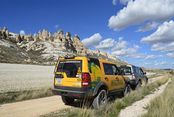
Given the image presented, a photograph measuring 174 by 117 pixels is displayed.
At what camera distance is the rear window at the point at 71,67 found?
32.6 feet

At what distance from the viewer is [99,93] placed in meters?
10.5

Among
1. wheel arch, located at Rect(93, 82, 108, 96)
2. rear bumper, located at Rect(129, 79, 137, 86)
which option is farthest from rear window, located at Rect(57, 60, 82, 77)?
rear bumper, located at Rect(129, 79, 137, 86)

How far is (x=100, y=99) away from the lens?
10.6 metres

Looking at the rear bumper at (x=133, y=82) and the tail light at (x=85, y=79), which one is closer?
the tail light at (x=85, y=79)

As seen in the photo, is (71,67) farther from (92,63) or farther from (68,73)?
(92,63)

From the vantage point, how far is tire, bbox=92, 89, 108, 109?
10.3 metres

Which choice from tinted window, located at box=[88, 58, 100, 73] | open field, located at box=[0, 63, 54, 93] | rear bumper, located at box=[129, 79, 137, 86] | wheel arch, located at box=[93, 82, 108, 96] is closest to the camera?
tinted window, located at box=[88, 58, 100, 73]

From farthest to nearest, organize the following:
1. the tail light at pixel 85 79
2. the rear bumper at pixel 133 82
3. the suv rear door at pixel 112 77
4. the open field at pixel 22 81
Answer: the open field at pixel 22 81 → the rear bumper at pixel 133 82 → the suv rear door at pixel 112 77 → the tail light at pixel 85 79

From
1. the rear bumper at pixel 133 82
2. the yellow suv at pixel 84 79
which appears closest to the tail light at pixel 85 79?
the yellow suv at pixel 84 79

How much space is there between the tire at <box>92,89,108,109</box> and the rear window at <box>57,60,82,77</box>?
144 centimetres

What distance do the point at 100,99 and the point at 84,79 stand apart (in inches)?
58.7

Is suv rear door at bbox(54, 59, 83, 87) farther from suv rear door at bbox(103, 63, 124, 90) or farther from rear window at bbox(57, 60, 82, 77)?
suv rear door at bbox(103, 63, 124, 90)

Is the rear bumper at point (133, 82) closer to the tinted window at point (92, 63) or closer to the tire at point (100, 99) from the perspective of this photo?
the tire at point (100, 99)

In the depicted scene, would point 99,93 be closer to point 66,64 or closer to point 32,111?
point 66,64
